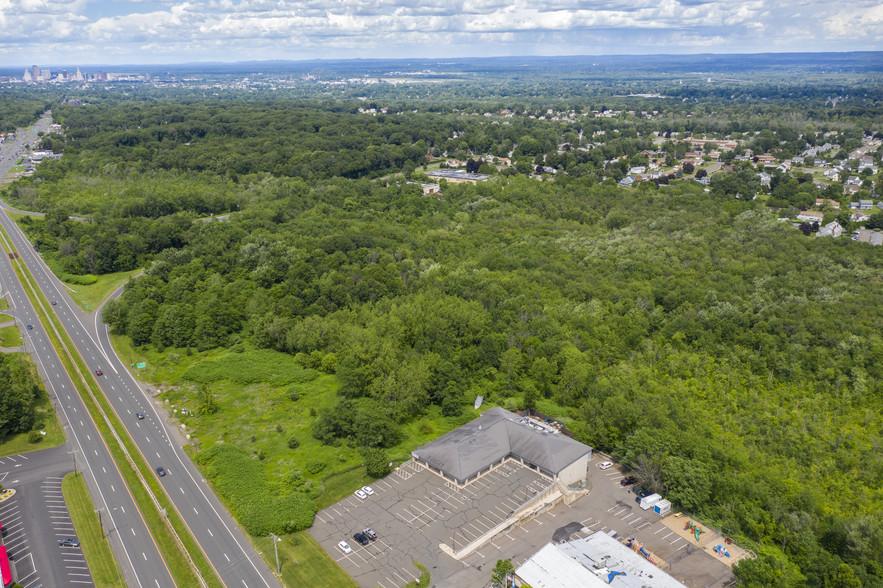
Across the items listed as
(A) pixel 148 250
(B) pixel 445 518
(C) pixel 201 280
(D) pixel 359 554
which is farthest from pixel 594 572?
(A) pixel 148 250

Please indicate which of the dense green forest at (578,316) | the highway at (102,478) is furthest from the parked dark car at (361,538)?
the highway at (102,478)

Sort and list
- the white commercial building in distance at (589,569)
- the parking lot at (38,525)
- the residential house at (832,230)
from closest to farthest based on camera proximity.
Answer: the white commercial building in distance at (589,569)
the parking lot at (38,525)
the residential house at (832,230)

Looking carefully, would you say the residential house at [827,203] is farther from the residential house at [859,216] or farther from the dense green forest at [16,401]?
the dense green forest at [16,401]

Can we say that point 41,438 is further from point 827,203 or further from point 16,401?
point 827,203

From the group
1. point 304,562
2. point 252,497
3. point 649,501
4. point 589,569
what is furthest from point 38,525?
point 649,501

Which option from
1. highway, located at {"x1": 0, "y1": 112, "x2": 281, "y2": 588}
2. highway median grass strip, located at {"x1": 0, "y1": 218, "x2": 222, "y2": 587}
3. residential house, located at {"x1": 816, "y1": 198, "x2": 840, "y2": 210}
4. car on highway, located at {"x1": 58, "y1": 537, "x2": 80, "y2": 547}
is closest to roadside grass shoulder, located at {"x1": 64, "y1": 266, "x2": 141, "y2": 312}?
highway, located at {"x1": 0, "y1": 112, "x2": 281, "y2": 588}

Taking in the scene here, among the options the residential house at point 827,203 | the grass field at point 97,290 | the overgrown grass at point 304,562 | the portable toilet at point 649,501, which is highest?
the residential house at point 827,203

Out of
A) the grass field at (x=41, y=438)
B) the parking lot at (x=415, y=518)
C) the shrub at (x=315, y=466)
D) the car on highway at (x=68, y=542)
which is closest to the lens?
the parking lot at (x=415, y=518)

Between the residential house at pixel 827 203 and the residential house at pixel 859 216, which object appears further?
the residential house at pixel 827 203
